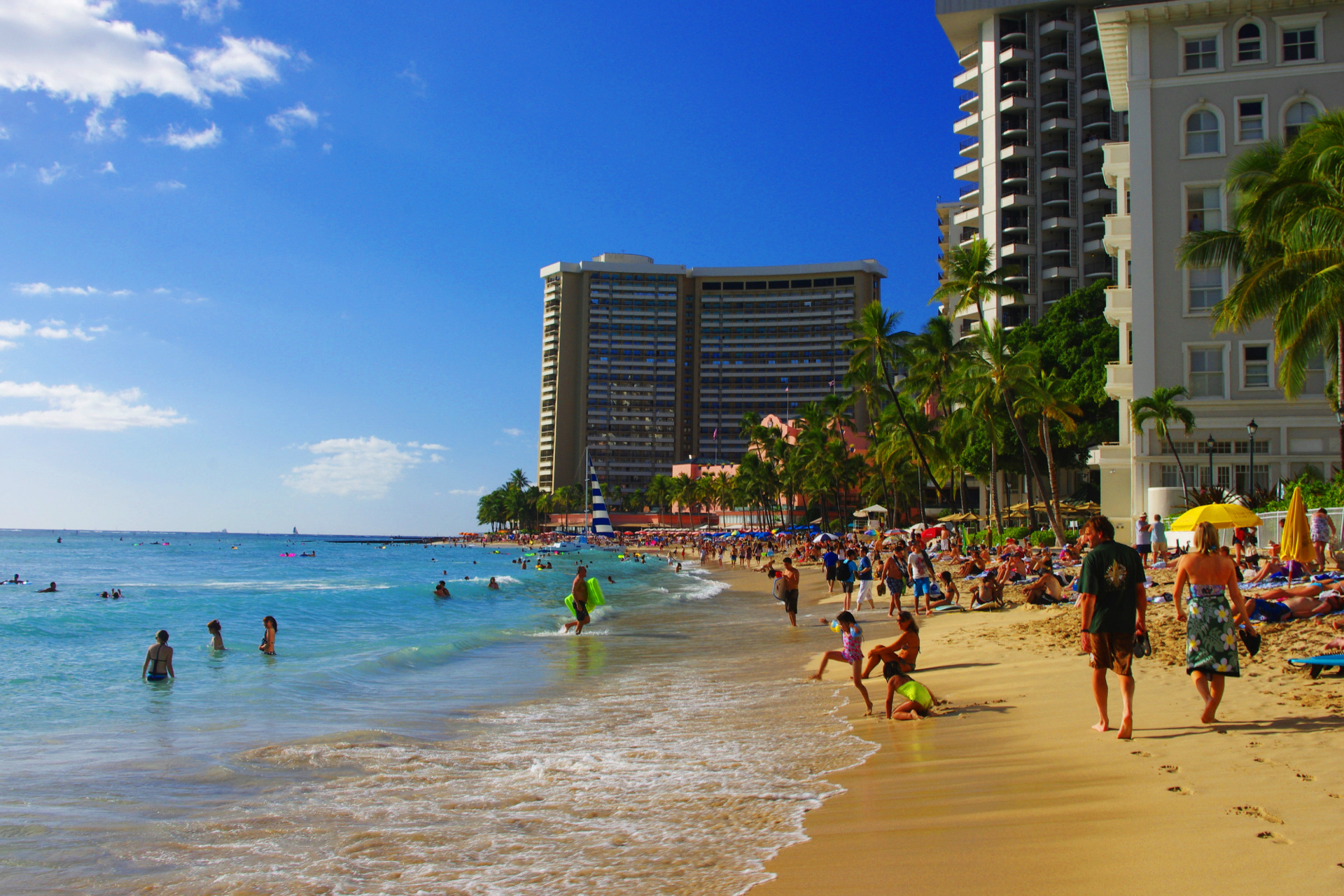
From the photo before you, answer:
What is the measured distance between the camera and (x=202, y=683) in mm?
13805

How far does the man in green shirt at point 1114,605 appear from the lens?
6.54 meters

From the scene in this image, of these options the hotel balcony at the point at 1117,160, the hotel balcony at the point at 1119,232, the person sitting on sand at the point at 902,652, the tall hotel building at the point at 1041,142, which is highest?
the tall hotel building at the point at 1041,142

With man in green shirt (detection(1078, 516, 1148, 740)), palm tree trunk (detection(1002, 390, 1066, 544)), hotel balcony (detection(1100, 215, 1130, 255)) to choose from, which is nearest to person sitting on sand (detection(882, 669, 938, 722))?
man in green shirt (detection(1078, 516, 1148, 740))

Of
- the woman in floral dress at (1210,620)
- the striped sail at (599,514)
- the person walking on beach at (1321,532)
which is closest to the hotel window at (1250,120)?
the person walking on beach at (1321,532)

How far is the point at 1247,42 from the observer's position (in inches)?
1215

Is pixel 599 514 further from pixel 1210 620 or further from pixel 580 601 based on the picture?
pixel 1210 620

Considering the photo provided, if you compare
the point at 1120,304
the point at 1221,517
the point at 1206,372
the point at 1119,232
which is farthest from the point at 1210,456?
the point at 1221,517

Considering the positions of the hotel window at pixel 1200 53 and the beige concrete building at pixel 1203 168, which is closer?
the beige concrete building at pixel 1203 168

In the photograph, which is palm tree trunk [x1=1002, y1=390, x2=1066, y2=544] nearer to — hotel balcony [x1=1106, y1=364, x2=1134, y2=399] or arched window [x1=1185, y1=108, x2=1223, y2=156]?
hotel balcony [x1=1106, y1=364, x2=1134, y2=399]

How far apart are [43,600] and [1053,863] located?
129 feet

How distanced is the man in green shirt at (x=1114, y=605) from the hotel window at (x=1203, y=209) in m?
28.8

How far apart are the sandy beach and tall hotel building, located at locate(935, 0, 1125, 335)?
63368 millimetres

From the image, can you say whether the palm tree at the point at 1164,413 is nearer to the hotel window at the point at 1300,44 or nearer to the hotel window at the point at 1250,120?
the hotel window at the point at 1250,120

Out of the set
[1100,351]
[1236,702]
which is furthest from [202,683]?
[1100,351]
